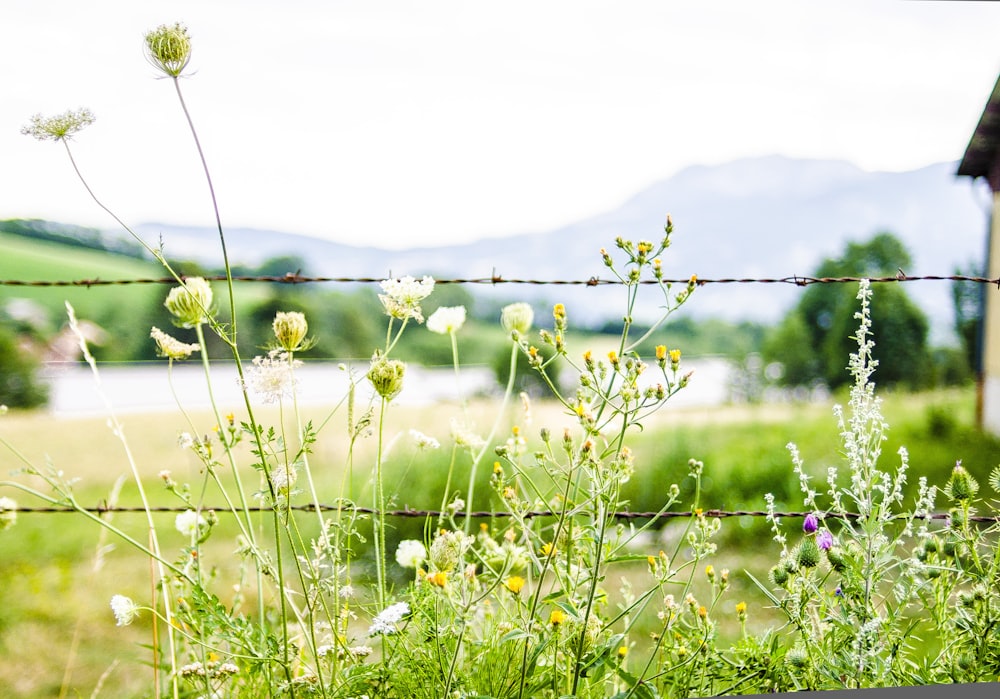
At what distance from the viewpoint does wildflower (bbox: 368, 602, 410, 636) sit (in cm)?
129

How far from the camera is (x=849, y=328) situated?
26.2 feet

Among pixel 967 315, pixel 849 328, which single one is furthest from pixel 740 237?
pixel 849 328

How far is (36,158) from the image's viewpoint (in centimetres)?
701

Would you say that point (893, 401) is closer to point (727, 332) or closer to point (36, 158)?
point (727, 332)

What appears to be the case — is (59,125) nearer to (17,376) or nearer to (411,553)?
(411,553)

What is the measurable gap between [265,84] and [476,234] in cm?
426

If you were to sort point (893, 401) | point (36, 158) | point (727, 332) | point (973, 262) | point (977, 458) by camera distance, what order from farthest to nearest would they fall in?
point (727, 332) < point (973, 262) < point (893, 401) < point (36, 158) < point (977, 458)

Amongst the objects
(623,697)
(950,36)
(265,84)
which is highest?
(950,36)

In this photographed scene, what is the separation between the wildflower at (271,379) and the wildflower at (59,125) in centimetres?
56

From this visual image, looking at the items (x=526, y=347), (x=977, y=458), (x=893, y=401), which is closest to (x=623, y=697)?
(x=526, y=347)

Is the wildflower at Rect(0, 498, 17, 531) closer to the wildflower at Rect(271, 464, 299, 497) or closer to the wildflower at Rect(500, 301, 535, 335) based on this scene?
the wildflower at Rect(271, 464, 299, 497)

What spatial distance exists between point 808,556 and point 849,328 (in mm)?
7185

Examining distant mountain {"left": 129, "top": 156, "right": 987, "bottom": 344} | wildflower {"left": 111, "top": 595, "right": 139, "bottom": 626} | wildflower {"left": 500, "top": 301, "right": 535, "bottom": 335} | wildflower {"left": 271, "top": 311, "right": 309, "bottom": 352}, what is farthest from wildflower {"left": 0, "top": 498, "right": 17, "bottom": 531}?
distant mountain {"left": 129, "top": 156, "right": 987, "bottom": 344}

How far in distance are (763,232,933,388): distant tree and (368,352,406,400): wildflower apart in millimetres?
7308
